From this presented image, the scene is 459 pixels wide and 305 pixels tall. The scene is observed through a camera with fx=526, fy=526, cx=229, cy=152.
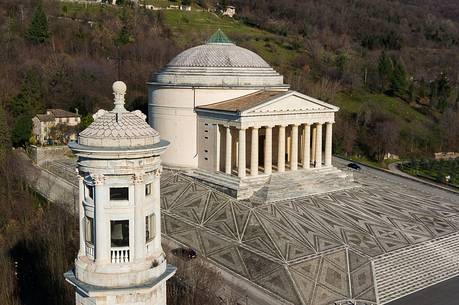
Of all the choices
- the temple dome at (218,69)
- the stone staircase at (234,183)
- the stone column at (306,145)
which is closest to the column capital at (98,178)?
the stone staircase at (234,183)

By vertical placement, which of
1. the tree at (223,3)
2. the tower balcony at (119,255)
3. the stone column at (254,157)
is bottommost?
the stone column at (254,157)

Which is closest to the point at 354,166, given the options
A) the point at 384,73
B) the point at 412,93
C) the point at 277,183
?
the point at 277,183

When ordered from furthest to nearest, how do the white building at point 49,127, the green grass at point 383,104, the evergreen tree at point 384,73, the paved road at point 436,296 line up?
1. the evergreen tree at point 384,73
2. the green grass at point 383,104
3. the white building at point 49,127
4. the paved road at point 436,296

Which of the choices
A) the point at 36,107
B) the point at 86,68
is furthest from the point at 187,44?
the point at 36,107

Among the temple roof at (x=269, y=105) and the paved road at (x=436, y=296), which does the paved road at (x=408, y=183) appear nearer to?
the temple roof at (x=269, y=105)

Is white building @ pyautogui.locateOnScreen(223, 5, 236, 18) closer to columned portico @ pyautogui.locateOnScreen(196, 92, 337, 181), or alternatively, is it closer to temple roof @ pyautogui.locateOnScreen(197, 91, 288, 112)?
temple roof @ pyautogui.locateOnScreen(197, 91, 288, 112)

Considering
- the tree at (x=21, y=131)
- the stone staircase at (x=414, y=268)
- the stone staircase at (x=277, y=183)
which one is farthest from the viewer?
the tree at (x=21, y=131)

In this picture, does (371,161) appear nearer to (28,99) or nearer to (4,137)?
(28,99)
